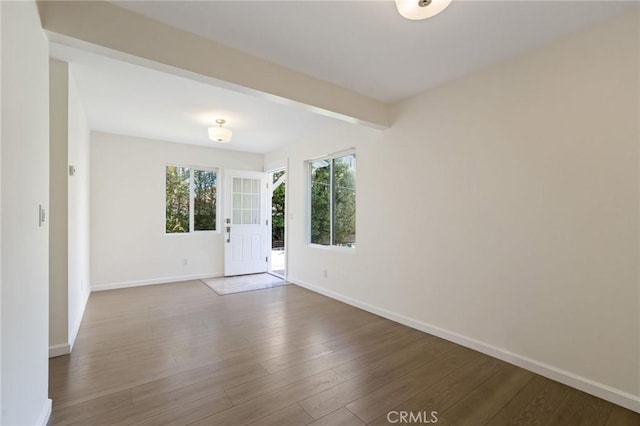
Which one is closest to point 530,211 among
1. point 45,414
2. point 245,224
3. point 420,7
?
point 420,7

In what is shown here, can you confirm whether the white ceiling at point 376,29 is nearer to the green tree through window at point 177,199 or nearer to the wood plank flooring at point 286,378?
the wood plank flooring at point 286,378

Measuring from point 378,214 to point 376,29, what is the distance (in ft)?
6.71

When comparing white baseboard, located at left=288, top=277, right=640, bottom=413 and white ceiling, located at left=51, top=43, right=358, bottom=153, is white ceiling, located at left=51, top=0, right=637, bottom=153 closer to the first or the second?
white ceiling, located at left=51, top=43, right=358, bottom=153

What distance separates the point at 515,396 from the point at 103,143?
5.82 meters

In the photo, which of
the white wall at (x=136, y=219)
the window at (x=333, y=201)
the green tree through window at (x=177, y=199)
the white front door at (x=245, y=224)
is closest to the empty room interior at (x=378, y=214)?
the window at (x=333, y=201)

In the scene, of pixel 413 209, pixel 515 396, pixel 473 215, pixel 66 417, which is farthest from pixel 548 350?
pixel 66 417

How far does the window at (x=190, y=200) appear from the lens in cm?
524

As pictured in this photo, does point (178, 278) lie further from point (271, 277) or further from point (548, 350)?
point (548, 350)

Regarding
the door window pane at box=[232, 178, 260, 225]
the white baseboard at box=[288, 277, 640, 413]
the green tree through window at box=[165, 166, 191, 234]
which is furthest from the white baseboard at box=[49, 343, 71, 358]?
the door window pane at box=[232, 178, 260, 225]

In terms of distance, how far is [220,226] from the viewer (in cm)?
564

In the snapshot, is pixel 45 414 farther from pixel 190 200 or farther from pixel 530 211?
pixel 190 200

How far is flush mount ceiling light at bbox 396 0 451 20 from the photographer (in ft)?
5.32

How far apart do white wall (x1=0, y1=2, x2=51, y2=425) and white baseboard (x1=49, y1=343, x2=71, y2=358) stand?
91cm

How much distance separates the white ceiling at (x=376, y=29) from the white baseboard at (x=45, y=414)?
8.01 feet
